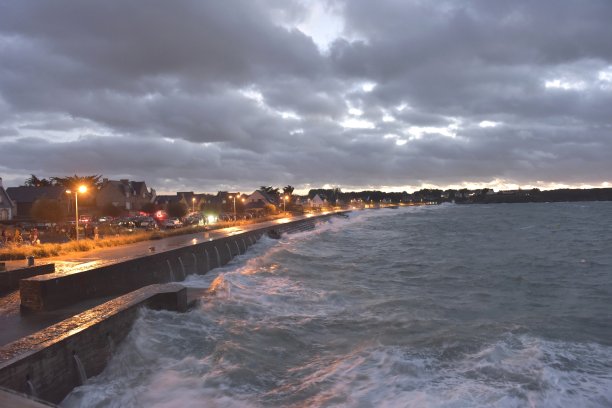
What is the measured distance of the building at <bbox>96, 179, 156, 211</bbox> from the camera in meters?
79.6

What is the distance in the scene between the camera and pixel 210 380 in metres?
8.70

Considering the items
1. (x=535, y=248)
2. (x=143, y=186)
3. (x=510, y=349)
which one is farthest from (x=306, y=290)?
(x=143, y=186)

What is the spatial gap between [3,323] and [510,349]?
11153 mm

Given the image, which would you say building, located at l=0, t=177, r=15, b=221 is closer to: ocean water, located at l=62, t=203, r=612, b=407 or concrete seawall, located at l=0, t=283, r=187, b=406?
ocean water, located at l=62, t=203, r=612, b=407

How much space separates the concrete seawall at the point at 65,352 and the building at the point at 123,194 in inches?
2815

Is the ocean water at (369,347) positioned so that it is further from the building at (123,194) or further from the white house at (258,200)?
the white house at (258,200)

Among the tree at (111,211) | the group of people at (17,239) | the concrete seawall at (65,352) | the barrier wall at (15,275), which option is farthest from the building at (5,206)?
the concrete seawall at (65,352)

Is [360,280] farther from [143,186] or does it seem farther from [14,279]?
[143,186]

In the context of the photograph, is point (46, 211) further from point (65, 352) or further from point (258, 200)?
point (258, 200)

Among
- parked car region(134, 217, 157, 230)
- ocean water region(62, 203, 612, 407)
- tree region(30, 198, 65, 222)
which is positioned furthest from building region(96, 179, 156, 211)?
ocean water region(62, 203, 612, 407)

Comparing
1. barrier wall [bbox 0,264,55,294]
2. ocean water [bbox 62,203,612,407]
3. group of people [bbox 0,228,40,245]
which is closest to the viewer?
ocean water [bbox 62,203,612,407]

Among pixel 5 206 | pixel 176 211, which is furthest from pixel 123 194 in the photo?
pixel 5 206

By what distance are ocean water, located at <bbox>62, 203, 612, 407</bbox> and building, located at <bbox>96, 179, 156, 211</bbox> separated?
66.4 meters

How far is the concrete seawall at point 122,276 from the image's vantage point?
441 inches
